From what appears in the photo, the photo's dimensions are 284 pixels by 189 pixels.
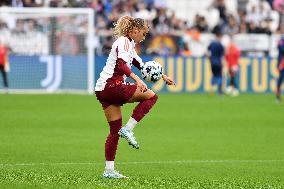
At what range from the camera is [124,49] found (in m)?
11.8

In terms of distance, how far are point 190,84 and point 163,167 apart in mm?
21330

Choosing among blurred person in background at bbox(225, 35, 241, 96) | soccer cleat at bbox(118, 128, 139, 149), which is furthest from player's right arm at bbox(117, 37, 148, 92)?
blurred person in background at bbox(225, 35, 241, 96)

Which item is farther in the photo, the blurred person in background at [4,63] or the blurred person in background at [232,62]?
the blurred person in background at [232,62]

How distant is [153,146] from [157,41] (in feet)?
64.2

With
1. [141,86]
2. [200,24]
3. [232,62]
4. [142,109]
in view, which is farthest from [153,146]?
[200,24]

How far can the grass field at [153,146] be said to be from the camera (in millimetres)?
11883

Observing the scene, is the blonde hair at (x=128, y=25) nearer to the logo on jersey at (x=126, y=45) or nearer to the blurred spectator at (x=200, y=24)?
the logo on jersey at (x=126, y=45)

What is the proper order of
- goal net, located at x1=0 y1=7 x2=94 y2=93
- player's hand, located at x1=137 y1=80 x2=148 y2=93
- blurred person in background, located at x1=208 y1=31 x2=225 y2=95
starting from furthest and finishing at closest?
blurred person in background, located at x1=208 y1=31 x2=225 y2=95
goal net, located at x1=0 y1=7 x2=94 y2=93
player's hand, located at x1=137 y1=80 x2=148 y2=93

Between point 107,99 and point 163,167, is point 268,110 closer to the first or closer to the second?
point 163,167

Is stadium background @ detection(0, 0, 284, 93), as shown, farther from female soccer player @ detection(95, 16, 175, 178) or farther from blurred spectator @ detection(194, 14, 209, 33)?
female soccer player @ detection(95, 16, 175, 178)

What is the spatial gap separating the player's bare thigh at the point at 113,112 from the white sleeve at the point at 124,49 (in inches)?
27.5

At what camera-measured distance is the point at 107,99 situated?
12102mm

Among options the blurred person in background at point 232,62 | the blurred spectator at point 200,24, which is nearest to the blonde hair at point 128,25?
→ the blurred person in background at point 232,62

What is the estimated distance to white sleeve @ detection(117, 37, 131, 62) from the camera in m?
11.8
